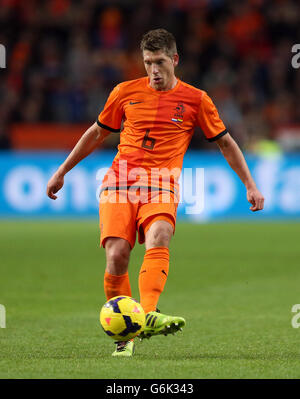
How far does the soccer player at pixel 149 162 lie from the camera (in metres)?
5.36

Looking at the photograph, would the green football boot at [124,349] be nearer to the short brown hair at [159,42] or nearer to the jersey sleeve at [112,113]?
the jersey sleeve at [112,113]

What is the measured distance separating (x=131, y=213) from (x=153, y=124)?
2.01 feet

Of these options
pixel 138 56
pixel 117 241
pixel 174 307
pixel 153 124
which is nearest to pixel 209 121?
pixel 153 124

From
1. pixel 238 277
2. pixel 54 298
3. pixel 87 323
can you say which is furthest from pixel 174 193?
pixel 238 277

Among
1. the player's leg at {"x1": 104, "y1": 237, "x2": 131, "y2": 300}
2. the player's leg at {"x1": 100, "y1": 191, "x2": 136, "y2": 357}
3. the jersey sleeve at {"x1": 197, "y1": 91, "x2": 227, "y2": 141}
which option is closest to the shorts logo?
the jersey sleeve at {"x1": 197, "y1": 91, "x2": 227, "y2": 141}

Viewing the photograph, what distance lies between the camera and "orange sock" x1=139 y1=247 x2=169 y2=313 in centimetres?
527

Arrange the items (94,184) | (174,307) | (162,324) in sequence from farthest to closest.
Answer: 1. (94,184)
2. (174,307)
3. (162,324)

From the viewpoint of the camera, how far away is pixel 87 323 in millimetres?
6754

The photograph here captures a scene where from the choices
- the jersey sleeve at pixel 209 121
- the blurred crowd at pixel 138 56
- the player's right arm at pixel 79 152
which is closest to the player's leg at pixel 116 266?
the player's right arm at pixel 79 152

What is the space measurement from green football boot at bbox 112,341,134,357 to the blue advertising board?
10.8 m

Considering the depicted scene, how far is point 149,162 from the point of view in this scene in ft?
18.4

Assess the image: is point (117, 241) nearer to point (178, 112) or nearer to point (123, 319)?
point (123, 319)

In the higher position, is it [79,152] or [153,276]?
[79,152]

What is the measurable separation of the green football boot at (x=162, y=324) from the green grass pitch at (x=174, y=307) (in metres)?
0.18
